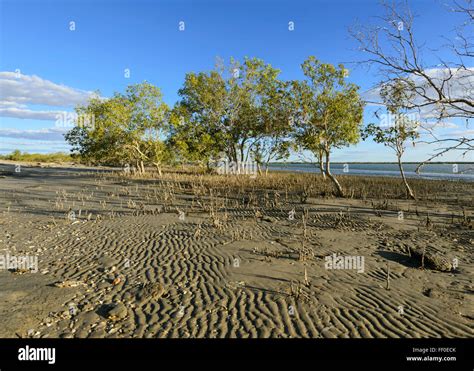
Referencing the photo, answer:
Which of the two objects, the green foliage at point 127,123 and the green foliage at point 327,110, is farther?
the green foliage at point 127,123

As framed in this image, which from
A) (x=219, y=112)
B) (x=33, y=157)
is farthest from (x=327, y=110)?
(x=33, y=157)

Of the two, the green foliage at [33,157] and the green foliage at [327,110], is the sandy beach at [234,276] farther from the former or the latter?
the green foliage at [33,157]

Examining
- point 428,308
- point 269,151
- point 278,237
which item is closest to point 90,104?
point 269,151

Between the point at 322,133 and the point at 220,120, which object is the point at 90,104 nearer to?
the point at 220,120

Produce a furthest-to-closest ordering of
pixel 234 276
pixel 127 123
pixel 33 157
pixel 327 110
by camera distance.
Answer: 1. pixel 33 157
2. pixel 127 123
3. pixel 327 110
4. pixel 234 276

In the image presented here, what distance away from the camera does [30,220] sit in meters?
11.1

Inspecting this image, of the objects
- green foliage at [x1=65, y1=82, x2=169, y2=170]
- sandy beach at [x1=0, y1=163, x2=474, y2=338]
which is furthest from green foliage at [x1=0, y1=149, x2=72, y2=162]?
sandy beach at [x1=0, y1=163, x2=474, y2=338]

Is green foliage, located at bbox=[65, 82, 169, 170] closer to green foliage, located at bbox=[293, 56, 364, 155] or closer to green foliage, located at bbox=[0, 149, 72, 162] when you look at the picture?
green foliage, located at bbox=[293, 56, 364, 155]

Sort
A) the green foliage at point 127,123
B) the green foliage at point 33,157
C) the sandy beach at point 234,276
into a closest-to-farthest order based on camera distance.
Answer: the sandy beach at point 234,276, the green foliage at point 127,123, the green foliage at point 33,157

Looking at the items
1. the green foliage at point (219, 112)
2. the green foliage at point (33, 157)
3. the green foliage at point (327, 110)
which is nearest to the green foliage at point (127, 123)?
the green foliage at point (219, 112)

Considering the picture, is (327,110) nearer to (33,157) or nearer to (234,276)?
(234,276)

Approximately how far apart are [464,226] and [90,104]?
2835 cm
